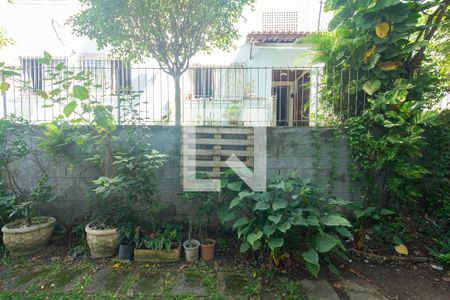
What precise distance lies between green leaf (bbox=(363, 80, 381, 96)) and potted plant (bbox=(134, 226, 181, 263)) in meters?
2.77

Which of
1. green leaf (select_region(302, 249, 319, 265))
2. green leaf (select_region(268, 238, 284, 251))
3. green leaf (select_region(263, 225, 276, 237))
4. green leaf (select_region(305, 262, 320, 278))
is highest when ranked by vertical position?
green leaf (select_region(263, 225, 276, 237))

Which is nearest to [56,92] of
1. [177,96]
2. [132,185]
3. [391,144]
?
[132,185]

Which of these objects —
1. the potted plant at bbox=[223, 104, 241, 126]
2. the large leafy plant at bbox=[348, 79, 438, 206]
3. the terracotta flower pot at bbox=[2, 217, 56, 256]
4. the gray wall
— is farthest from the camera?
the potted plant at bbox=[223, 104, 241, 126]

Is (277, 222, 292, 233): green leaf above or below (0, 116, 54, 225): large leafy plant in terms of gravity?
below

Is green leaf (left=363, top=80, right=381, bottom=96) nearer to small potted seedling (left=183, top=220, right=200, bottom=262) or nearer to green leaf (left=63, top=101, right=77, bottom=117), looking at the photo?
small potted seedling (left=183, top=220, right=200, bottom=262)

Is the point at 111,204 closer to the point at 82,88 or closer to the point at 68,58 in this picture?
the point at 82,88

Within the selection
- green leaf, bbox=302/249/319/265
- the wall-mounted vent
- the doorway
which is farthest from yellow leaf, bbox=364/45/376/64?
the wall-mounted vent

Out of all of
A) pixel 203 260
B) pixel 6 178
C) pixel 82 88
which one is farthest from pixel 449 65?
pixel 6 178

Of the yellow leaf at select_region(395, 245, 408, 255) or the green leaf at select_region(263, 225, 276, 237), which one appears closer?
the green leaf at select_region(263, 225, 276, 237)

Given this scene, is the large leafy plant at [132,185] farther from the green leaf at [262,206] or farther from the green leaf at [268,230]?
the green leaf at [268,230]

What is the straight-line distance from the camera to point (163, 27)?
313 centimetres

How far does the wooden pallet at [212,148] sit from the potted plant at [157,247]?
2.68ft

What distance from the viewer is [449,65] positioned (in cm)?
312

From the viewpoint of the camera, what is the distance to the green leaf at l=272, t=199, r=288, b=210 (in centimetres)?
209
